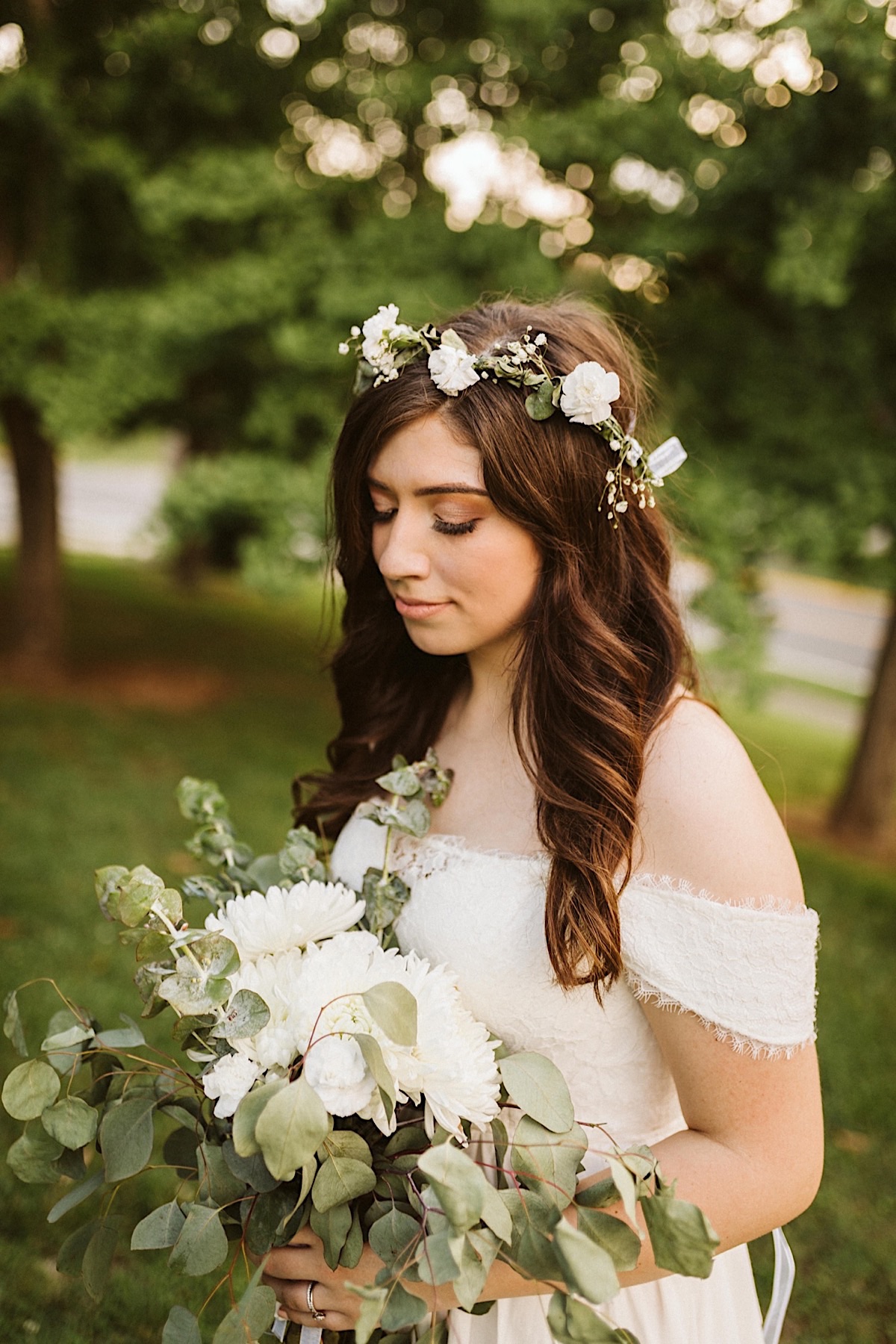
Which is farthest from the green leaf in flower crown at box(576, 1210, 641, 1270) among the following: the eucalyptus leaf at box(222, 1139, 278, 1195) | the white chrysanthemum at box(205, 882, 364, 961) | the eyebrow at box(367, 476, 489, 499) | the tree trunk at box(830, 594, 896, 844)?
the tree trunk at box(830, 594, 896, 844)

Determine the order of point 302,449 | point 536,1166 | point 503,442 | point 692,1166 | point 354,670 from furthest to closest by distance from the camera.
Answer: point 302,449
point 354,670
point 503,442
point 692,1166
point 536,1166

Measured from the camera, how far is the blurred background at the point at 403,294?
5148mm

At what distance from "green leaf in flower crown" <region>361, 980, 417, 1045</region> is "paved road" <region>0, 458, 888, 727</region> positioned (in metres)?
10.2

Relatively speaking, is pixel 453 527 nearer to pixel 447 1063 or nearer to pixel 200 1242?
pixel 447 1063

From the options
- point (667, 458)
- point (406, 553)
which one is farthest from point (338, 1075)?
point (667, 458)

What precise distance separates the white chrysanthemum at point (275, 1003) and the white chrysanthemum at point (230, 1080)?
0.02m

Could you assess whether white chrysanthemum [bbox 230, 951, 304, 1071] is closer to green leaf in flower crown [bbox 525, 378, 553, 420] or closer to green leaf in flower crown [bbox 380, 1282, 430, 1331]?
green leaf in flower crown [bbox 380, 1282, 430, 1331]

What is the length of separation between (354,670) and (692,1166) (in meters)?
1.34

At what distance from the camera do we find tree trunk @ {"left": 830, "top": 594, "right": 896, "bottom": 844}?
7.29 metres

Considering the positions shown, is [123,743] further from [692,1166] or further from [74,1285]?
[692,1166]

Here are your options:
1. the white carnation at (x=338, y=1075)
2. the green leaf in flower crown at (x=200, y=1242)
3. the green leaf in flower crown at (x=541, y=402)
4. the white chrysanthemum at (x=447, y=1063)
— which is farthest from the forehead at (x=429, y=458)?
the green leaf in flower crown at (x=200, y=1242)

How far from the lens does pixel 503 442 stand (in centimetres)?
180

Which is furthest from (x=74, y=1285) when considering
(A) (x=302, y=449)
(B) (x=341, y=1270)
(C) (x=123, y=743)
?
(A) (x=302, y=449)

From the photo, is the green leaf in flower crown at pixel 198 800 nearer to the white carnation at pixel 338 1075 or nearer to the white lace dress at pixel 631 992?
the white lace dress at pixel 631 992
